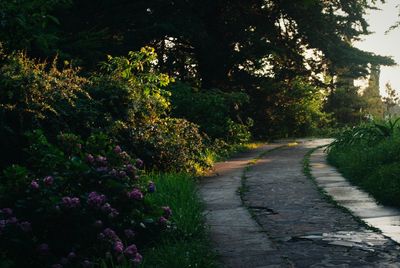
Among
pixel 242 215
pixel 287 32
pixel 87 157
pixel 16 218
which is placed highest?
pixel 287 32

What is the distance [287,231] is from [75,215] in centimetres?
237

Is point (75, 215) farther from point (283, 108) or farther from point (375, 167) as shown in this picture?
point (283, 108)

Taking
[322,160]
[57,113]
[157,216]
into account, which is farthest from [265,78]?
[157,216]

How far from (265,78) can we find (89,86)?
45.2 feet

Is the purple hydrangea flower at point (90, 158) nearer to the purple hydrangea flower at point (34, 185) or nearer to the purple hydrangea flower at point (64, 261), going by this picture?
the purple hydrangea flower at point (34, 185)

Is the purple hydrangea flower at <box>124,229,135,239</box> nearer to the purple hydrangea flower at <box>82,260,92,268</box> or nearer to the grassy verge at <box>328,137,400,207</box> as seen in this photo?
the purple hydrangea flower at <box>82,260,92,268</box>

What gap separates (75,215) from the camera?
4.74 metres

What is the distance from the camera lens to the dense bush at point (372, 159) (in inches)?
306

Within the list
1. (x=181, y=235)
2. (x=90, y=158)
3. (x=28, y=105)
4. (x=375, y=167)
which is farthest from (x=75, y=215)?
(x=375, y=167)

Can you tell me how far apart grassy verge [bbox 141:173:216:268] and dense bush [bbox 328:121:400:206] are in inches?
112

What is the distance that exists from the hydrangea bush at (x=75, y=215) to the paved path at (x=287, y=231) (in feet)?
2.97

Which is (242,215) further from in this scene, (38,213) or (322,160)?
(322,160)

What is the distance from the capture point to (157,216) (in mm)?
5500

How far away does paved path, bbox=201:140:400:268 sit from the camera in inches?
184
